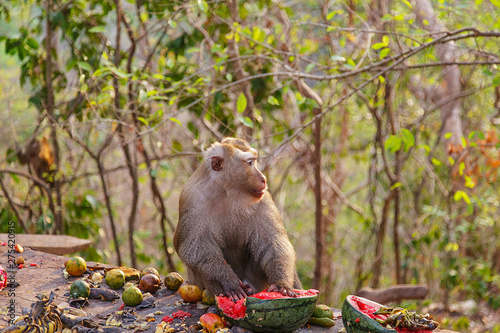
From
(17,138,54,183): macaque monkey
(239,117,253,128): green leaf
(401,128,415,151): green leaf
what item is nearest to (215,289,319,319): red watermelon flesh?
(401,128,415,151): green leaf

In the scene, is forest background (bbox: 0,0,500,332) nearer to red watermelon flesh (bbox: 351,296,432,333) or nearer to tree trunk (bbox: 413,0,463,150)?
tree trunk (bbox: 413,0,463,150)

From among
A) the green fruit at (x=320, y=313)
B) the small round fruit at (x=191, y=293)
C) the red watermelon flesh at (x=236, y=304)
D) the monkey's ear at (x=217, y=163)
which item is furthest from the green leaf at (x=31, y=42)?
the green fruit at (x=320, y=313)

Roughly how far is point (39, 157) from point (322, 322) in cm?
438

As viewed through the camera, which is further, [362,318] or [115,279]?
[115,279]

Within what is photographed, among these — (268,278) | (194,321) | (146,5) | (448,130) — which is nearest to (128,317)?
(194,321)

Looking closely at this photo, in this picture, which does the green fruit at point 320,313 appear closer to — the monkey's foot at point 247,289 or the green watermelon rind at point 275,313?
the green watermelon rind at point 275,313

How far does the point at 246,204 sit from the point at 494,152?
4322 mm

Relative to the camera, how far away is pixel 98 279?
3641mm

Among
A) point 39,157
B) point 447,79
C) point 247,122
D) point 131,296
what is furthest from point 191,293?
point 447,79

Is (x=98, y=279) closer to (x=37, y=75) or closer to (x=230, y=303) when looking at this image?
(x=230, y=303)

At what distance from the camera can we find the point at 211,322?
9.39 ft

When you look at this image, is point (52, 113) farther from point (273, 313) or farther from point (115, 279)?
point (273, 313)

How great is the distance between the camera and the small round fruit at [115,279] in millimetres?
3561

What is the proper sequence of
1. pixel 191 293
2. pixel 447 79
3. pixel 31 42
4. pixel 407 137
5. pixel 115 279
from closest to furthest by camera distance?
pixel 191 293
pixel 115 279
pixel 407 137
pixel 31 42
pixel 447 79
